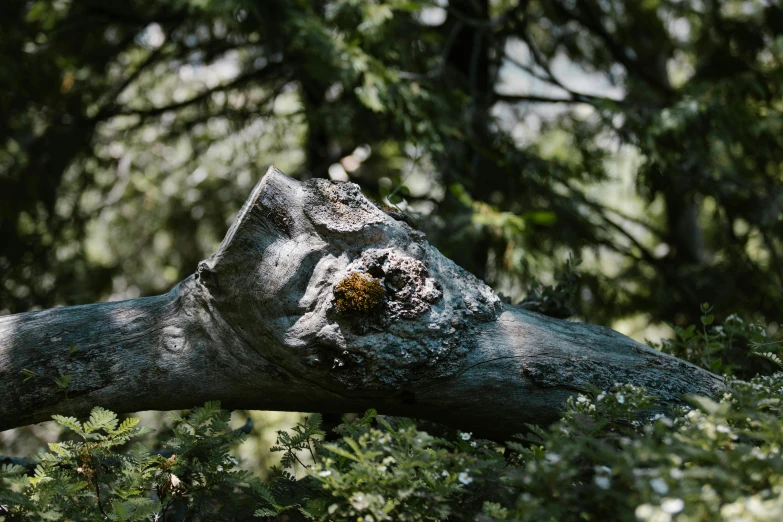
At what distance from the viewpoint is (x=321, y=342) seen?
2355 millimetres

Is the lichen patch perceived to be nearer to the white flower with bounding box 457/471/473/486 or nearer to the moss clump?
the moss clump

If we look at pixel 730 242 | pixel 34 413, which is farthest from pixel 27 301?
pixel 730 242

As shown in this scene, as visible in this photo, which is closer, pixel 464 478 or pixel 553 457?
pixel 553 457

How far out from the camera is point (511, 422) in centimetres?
262

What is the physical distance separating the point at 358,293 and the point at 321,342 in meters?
0.23

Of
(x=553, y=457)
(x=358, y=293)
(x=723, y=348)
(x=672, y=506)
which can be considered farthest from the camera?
(x=723, y=348)

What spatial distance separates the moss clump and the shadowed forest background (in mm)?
1753

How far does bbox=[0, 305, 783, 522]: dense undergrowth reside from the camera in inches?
62.4

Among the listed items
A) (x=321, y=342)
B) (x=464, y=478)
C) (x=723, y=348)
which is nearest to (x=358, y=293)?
(x=321, y=342)

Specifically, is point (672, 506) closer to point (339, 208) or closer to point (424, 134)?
point (339, 208)

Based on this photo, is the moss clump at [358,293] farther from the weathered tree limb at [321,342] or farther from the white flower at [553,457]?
the white flower at [553,457]

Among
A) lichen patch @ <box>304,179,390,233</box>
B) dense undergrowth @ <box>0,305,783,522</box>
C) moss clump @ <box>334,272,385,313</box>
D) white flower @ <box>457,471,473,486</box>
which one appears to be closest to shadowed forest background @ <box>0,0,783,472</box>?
lichen patch @ <box>304,179,390,233</box>

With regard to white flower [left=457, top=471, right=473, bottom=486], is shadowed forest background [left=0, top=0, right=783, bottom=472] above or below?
above

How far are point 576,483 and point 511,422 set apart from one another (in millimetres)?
679
